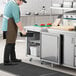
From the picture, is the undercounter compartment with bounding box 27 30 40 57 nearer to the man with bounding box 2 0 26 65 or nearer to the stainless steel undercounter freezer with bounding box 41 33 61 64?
the stainless steel undercounter freezer with bounding box 41 33 61 64

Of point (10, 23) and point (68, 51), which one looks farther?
point (10, 23)

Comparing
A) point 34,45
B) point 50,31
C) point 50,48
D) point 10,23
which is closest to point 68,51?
point 50,48

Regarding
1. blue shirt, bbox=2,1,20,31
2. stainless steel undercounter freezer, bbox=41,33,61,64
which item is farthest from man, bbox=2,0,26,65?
stainless steel undercounter freezer, bbox=41,33,61,64

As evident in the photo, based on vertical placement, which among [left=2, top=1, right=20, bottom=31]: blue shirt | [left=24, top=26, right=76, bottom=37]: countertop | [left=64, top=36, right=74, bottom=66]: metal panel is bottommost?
[left=64, top=36, right=74, bottom=66]: metal panel

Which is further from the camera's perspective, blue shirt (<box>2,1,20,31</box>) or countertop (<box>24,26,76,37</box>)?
blue shirt (<box>2,1,20,31</box>)

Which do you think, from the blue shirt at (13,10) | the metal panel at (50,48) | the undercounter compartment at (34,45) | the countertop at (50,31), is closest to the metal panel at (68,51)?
the countertop at (50,31)

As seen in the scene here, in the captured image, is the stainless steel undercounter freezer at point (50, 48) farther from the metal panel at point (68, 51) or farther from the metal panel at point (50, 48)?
the metal panel at point (68, 51)

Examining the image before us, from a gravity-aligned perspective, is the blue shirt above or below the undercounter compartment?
above

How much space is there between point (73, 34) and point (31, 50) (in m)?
1.34

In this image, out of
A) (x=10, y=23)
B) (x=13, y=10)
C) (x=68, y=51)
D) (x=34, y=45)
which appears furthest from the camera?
(x=34, y=45)

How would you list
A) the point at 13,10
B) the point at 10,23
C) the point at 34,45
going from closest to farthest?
the point at 13,10, the point at 10,23, the point at 34,45

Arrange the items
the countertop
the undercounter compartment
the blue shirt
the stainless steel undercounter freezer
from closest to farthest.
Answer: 1. the countertop
2. the stainless steel undercounter freezer
3. the blue shirt
4. the undercounter compartment

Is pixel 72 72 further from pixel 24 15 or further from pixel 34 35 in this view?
pixel 24 15

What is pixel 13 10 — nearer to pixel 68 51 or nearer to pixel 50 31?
pixel 50 31
